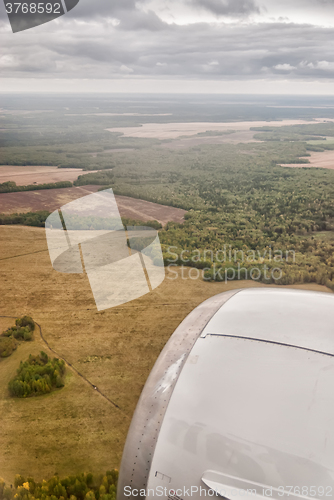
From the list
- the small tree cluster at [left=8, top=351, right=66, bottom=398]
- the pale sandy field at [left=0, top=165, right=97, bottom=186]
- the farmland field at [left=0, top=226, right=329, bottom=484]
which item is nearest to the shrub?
the farmland field at [left=0, top=226, right=329, bottom=484]

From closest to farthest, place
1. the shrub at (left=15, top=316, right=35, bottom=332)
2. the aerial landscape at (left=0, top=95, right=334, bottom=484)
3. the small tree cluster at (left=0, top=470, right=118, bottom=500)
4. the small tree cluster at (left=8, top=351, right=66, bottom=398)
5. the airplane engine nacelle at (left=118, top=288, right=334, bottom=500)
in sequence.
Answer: the airplane engine nacelle at (left=118, top=288, right=334, bottom=500)
the small tree cluster at (left=0, top=470, right=118, bottom=500)
the aerial landscape at (left=0, top=95, right=334, bottom=484)
the small tree cluster at (left=8, top=351, right=66, bottom=398)
the shrub at (left=15, top=316, right=35, bottom=332)

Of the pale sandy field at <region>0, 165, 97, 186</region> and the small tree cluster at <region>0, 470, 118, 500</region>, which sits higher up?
the pale sandy field at <region>0, 165, 97, 186</region>

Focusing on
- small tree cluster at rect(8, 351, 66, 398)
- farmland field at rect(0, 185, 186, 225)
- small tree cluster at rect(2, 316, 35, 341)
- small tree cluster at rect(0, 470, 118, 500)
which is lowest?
small tree cluster at rect(0, 470, 118, 500)

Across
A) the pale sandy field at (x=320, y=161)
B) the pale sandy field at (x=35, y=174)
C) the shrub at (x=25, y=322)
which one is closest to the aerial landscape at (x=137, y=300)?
the pale sandy field at (x=35, y=174)

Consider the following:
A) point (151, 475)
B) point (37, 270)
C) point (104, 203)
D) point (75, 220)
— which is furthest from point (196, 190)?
point (151, 475)

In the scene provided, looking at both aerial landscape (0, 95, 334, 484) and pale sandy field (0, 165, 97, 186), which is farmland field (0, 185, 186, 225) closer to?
aerial landscape (0, 95, 334, 484)

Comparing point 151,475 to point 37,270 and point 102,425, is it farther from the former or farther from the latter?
point 37,270

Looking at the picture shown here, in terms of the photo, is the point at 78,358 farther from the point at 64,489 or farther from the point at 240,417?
the point at 240,417
